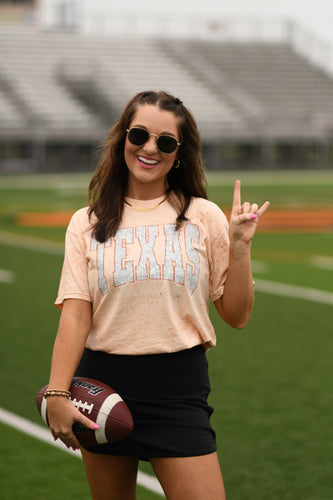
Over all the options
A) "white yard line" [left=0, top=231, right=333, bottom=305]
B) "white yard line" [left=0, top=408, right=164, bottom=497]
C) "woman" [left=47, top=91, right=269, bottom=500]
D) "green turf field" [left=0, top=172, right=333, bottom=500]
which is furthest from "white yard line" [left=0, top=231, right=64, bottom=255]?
"woman" [left=47, top=91, right=269, bottom=500]

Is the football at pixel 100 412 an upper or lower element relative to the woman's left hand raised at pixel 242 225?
lower

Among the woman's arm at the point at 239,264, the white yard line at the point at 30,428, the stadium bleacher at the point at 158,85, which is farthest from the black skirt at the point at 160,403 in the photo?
the stadium bleacher at the point at 158,85

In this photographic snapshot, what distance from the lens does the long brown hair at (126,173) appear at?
3156mm

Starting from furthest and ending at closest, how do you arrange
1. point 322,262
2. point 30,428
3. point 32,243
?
1. point 32,243
2. point 322,262
3. point 30,428

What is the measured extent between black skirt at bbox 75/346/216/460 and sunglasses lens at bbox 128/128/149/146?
68 centimetres

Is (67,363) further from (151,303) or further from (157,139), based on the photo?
(157,139)

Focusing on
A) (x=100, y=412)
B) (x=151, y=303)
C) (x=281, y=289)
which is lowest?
(x=281, y=289)

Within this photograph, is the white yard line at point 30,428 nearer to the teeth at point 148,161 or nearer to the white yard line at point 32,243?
the teeth at point 148,161

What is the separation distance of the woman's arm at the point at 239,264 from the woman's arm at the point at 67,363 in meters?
0.46

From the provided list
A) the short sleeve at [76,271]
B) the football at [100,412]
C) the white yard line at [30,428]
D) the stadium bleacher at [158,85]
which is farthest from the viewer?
the stadium bleacher at [158,85]

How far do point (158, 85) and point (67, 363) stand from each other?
44241mm

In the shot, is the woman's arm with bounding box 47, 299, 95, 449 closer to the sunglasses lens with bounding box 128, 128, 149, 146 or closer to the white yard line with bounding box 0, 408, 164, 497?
the sunglasses lens with bounding box 128, 128, 149, 146

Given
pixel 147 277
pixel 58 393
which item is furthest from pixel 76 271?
pixel 58 393

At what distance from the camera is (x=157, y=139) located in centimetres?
314
